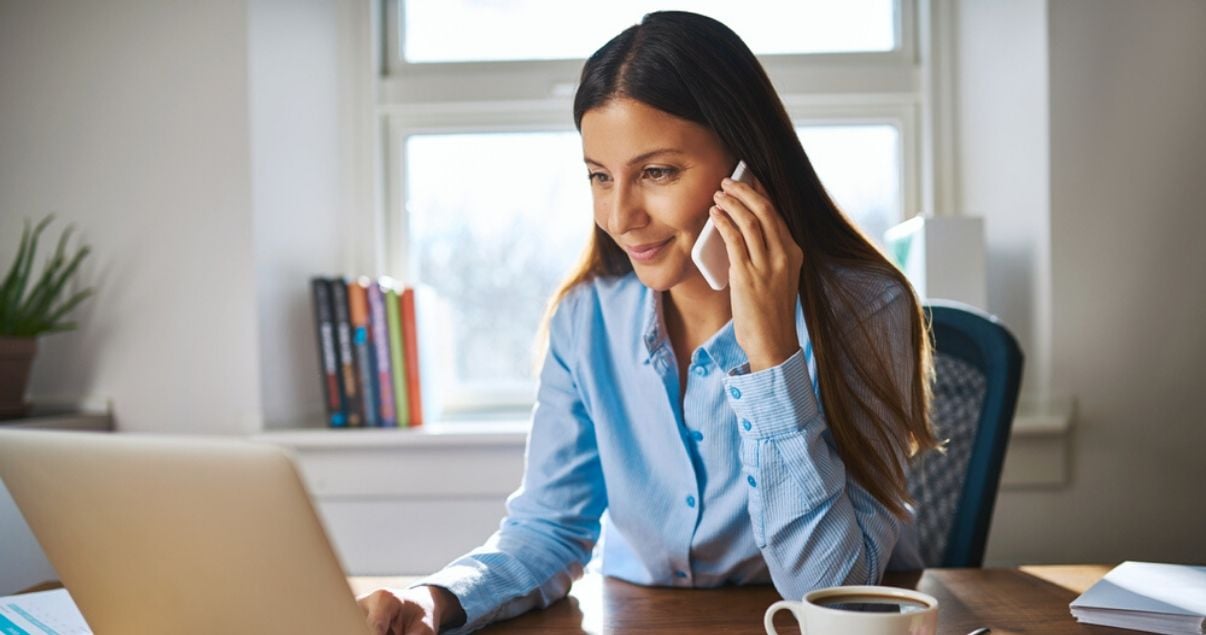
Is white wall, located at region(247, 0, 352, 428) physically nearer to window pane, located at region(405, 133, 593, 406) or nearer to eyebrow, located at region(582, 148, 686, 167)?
window pane, located at region(405, 133, 593, 406)

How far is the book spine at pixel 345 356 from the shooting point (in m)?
2.39

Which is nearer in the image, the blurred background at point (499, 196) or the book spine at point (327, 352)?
the blurred background at point (499, 196)

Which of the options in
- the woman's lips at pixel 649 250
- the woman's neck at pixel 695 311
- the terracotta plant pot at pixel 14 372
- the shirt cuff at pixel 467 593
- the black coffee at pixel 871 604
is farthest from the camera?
the terracotta plant pot at pixel 14 372

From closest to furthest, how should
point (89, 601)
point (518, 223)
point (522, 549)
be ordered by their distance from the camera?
point (89, 601)
point (522, 549)
point (518, 223)

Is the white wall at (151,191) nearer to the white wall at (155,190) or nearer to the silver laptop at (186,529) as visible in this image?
the white wall at (155,190)

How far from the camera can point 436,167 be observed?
8.92ft

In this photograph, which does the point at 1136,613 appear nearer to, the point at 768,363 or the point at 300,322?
the point at 768,363

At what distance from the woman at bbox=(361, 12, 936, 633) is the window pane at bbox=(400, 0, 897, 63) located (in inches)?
54.2

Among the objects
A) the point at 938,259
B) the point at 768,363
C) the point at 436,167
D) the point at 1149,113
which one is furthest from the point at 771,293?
the point at 436,167

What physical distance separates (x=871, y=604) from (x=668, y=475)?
572mm

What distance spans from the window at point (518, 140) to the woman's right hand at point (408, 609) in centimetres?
160

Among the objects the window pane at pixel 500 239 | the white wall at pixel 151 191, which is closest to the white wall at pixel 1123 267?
the window pane at pixel 500 239

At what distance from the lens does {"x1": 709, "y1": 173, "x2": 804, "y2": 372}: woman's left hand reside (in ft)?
4.03

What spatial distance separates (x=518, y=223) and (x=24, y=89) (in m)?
1.10
